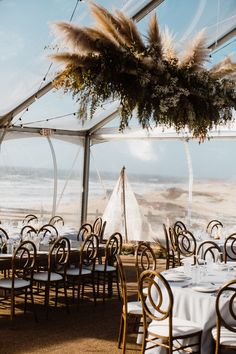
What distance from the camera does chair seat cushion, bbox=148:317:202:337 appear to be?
4.24 meters

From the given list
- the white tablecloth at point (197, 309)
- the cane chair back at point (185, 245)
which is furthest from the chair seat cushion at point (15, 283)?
the cane chair back at point (185, 245)

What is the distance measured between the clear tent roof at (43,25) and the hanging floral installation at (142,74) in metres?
2.78

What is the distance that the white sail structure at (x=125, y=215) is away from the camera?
11.7 meters

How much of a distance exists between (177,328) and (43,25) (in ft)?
17.0

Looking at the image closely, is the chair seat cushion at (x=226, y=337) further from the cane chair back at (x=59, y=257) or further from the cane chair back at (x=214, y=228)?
the cane chair back at (x=214, y=228)

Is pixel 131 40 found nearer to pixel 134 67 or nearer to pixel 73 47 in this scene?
pixel 134 67

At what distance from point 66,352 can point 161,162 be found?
711 cm

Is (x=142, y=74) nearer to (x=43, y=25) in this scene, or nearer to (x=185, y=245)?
(x=43, y=25)

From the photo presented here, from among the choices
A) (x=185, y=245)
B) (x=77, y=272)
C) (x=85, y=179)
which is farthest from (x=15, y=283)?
(x=85, y=179)

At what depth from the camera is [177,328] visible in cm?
429

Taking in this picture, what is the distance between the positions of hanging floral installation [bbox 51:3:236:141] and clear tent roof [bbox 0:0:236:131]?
278 centimetres

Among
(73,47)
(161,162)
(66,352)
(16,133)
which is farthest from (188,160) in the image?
(73,47)

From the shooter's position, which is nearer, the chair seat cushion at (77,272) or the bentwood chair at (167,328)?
the bentwood chair at (167,328)

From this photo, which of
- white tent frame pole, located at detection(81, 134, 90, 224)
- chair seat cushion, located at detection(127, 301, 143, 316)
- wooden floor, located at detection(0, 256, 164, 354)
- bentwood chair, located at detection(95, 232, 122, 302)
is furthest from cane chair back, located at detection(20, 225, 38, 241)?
white tent frame pole, located at detection(81, 134, 90, 224)
